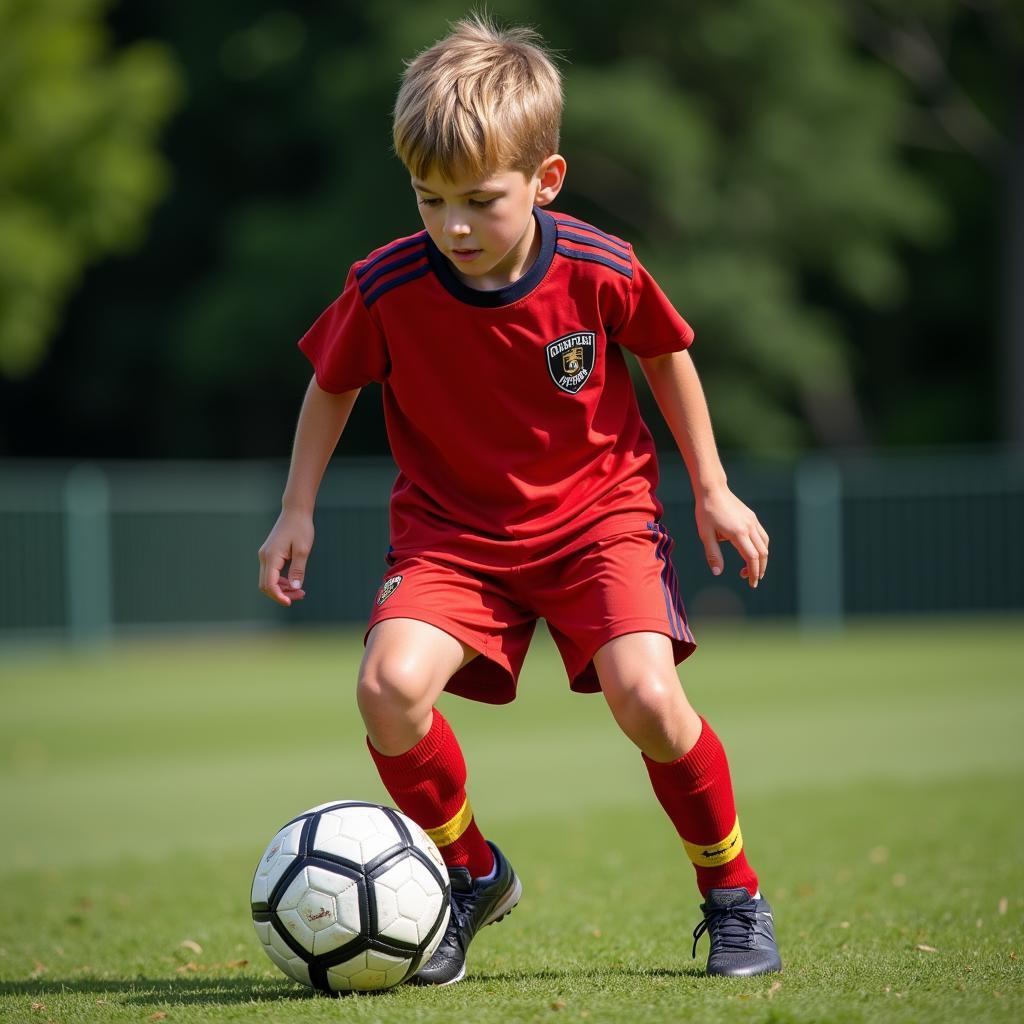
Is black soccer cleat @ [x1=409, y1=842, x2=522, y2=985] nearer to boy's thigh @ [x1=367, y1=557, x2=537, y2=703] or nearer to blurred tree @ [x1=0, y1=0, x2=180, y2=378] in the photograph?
boy's thigh @ [x1=367, y1=557, x2=537, y2=703]

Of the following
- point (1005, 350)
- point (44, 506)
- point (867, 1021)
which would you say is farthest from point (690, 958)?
point (1005, 350)

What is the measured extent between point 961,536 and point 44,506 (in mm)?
12536

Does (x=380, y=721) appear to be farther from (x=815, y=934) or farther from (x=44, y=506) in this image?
(x=44, y=506)

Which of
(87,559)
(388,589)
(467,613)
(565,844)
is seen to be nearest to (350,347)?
(388,589)

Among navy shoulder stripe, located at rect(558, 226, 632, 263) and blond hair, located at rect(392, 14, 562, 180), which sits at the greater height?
blond hair, located at rect(392, 14, 562, 180)

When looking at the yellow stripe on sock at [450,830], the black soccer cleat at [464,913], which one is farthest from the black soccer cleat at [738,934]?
the yellow stripe on sock at [450,830]

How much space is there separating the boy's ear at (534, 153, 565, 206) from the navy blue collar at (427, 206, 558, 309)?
8 centimetres

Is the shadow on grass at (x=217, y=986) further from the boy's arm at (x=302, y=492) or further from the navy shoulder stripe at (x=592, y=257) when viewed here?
the navy shoulder stripe at (x=592, y=257)

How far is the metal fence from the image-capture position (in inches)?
824

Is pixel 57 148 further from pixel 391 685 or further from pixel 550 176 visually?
pixel 391 685

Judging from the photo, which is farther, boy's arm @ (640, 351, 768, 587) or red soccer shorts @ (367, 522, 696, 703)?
boy's arm @ (640, 351, 768, 587)

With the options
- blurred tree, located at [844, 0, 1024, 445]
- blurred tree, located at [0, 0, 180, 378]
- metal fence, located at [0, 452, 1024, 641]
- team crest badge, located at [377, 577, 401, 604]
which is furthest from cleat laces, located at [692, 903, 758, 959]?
blurred tree, located at [844, 0, 1024, 445]

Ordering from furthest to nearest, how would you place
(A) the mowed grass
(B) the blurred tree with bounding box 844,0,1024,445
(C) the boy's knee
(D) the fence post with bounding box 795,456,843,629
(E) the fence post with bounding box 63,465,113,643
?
(B) the blurred tree with bounding box 844,0,1024,445 < (D) the fence post with bounding box 795,456,843,629 < (E) the fence post with bounding box 63,465,113,643 < (C) the boy's knee < (A) the mowed grass

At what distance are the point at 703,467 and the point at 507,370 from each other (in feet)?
2.02
